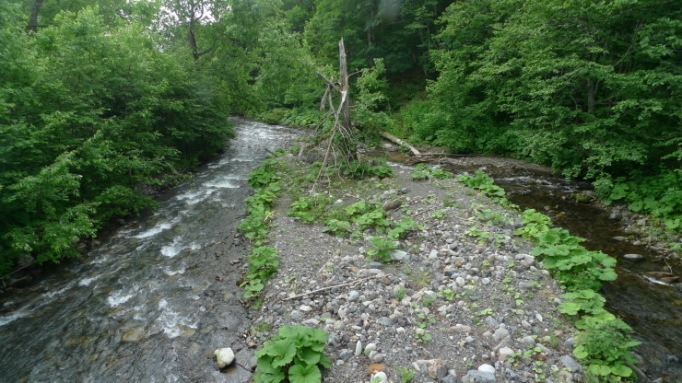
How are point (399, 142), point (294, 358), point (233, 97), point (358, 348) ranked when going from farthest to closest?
point (233, 97), point (399, 142), point (358, 348), point (294, 358)

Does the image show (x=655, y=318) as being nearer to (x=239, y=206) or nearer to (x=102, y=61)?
(x=239, y=206)

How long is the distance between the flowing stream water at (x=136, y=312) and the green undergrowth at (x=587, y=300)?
14.8ft

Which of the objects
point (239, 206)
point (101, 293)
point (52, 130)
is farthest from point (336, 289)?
point (52, 130)

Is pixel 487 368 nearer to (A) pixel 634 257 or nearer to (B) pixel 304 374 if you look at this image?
(B) pixel 304 374

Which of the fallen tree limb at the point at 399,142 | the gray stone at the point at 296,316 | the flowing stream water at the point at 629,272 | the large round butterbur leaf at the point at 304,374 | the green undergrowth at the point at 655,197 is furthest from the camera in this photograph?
the fallen tree limb at the point at 399,142

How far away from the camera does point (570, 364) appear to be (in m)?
4.36

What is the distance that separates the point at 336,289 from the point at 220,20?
17960 mm

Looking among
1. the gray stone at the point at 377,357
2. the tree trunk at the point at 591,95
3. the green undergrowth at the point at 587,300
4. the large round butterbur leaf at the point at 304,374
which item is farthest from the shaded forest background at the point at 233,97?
the gray stone at the point at 377,357

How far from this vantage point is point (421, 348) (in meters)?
4.87

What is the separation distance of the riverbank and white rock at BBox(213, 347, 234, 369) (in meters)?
0.41

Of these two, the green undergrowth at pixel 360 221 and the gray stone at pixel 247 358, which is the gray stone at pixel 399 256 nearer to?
the green undergrowth at pixel 360 221

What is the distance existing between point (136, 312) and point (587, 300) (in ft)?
24.9

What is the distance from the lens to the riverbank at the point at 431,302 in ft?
15.0

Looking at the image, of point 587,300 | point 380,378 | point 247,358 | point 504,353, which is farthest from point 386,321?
point 587,300
